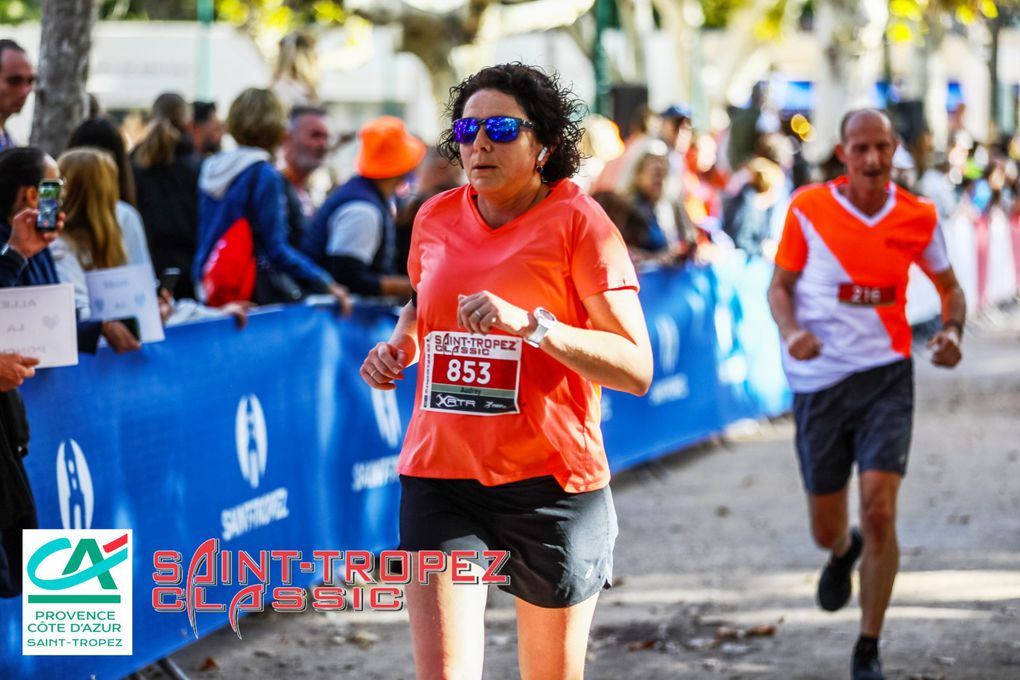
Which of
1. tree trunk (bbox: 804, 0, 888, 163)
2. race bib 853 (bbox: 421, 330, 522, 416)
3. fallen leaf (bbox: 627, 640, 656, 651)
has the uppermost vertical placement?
tree trunk (bbox: 804, 0, 888, 163)

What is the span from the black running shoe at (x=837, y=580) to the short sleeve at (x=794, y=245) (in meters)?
1.21

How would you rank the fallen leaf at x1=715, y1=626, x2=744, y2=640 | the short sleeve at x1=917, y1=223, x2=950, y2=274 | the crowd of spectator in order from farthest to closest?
1. the fallen leaf at x1=715, y1=626, x2=744, y2=640
2. the short sleeve at x1=917, y1=223, x2=950, y2=274
3. the crowd of spectator

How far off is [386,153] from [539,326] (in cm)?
460

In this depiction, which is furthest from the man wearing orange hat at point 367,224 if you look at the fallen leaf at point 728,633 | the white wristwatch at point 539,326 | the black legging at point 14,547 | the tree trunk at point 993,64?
the tree trunk at point 993,64

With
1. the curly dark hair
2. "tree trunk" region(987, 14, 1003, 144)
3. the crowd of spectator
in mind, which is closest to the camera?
the curly dark hair

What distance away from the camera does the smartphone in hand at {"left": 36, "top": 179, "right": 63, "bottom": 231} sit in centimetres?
510

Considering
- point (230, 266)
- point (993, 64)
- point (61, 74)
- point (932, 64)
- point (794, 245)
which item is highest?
point (993, 64)

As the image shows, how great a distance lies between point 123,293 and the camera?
19.8 feet

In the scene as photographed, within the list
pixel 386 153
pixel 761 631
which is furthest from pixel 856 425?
pixel 386 153

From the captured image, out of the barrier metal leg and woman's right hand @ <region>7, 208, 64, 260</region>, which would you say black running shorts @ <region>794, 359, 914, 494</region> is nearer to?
the barrier metal leg

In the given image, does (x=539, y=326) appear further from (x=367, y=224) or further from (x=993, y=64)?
(x=993, y=64)

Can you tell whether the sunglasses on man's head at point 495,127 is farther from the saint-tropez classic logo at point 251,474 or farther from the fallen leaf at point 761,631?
the fallen leaf at point 761,631

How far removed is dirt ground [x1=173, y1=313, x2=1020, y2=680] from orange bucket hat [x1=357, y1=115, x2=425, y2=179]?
2119mm

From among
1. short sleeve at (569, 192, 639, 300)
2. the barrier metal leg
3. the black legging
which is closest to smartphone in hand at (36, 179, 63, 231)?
the black legging
